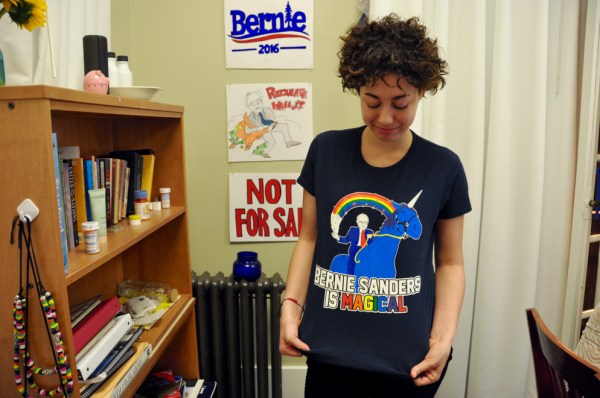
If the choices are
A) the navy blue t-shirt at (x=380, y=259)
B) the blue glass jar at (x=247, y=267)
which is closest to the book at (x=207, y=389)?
the blue glass jar at (x=247, y=267)

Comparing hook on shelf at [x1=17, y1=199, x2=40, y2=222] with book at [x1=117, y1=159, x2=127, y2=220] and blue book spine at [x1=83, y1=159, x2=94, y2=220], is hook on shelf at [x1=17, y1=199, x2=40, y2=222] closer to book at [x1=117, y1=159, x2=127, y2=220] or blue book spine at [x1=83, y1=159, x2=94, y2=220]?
blue book spine at [x1=83, y1=159, x2=94, y2=220]

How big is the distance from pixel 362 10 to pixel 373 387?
61.7 inches

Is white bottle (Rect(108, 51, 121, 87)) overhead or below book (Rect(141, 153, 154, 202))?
overhead

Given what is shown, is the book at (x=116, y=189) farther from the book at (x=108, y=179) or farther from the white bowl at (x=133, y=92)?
the white bowl at (x=133, y=92)

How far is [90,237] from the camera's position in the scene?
1070mm

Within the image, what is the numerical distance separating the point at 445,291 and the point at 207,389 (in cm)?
120

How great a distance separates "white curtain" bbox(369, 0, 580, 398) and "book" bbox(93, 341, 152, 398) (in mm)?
1312

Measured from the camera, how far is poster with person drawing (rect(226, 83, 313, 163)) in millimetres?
2020

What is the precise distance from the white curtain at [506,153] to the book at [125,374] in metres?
1.31

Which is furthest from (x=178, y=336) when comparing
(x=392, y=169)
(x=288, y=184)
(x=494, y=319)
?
(x=494, y=319)

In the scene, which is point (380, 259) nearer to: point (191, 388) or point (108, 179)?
point (108, 179)

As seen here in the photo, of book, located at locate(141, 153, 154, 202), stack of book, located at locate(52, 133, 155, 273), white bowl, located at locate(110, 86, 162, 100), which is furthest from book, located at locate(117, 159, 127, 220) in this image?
white bowl, located at locate(110, 86, 162, 100)

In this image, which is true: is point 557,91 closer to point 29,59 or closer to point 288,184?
point 288,184

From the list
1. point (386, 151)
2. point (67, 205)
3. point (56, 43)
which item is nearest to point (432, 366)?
point (386, 151)
